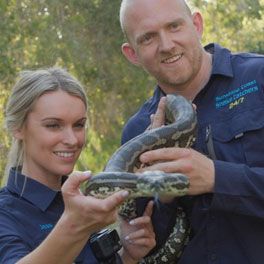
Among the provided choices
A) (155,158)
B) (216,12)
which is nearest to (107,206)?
(155,158)

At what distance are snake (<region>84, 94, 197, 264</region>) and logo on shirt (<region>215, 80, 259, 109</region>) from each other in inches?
10.5

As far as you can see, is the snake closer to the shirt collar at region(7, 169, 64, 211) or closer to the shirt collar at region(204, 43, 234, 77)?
the shirt collar at region(204, 43, 234, 77)

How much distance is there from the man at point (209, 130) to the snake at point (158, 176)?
112 mm

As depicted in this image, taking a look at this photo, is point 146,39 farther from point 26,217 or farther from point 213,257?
point 213,257

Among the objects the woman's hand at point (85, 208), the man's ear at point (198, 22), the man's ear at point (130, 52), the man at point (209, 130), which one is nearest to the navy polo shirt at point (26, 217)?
the woman's hand at point (85, 208)

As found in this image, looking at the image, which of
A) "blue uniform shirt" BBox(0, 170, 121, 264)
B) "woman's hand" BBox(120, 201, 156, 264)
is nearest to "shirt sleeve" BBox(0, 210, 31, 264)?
"blue uniform shirt" BBox(0, 170, 121, 264)

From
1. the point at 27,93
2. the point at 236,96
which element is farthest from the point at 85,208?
the point at 236,96

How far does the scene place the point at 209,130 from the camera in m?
3.75

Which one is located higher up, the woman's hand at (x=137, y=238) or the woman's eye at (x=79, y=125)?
the woman's eye at (x=79, y=125)

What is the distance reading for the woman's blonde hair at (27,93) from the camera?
395 centimetres

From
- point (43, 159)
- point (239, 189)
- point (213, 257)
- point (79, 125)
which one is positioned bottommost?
point (213, 257)

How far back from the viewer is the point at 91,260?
3654mm

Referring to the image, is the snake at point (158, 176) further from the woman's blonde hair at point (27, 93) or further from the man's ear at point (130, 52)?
the woman's blonde hair at point (27, 93)

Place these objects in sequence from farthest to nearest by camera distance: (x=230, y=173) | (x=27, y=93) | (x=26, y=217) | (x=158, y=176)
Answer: (x=27, y=93)
(x=26, y=217)
(x=230, y=173)
(x=158, y=176)
